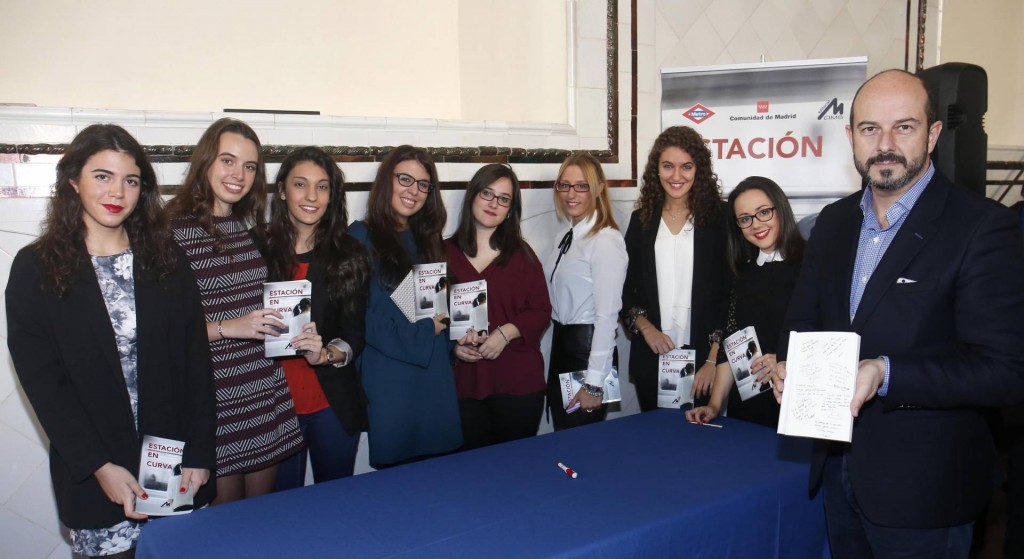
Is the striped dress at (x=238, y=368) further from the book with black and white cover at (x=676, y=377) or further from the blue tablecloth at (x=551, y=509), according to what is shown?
the book with black and white cover at (x=676, y=377)

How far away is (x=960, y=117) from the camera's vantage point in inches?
120

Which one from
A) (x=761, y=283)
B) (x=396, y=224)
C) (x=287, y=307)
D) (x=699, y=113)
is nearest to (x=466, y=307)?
(x=396, y=224)

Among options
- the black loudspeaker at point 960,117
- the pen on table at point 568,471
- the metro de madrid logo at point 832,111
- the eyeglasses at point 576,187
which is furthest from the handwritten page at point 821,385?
the metro de madrid logo at point 832,111

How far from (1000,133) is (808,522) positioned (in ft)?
18.0

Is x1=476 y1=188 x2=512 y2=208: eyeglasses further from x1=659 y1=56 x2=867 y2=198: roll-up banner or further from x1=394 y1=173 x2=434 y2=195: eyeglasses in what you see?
x1=659 y1=56 x2=867 y2=198: roll-up banner

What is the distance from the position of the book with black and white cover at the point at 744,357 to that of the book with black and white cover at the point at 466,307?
0.94 metres

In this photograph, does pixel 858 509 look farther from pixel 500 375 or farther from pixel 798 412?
pixel 500 375

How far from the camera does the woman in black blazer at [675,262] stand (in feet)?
10.5

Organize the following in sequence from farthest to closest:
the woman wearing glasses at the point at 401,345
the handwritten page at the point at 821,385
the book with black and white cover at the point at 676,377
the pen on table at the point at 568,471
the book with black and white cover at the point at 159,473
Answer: the book with black and white cover at the point at 676,377 → the woman wearing glasses at the point at 401,345 → the pen on table at the point at 568,471 → the book with black and white cover at the point at 159,473 → the handwritten page at the point at 821,385

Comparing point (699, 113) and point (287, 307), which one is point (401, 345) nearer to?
point (287, 307)

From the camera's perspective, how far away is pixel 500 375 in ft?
9.94

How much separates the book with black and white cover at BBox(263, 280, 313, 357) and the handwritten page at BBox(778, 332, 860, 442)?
1.45 meters

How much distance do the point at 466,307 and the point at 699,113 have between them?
1.90m

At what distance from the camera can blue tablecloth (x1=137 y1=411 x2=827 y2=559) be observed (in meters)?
1.68
